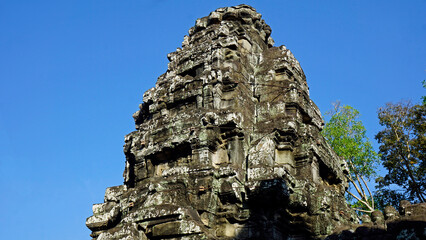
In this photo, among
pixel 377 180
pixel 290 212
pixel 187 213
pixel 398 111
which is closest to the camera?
pixel 187 213

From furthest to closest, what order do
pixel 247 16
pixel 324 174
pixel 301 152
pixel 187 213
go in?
1. pixel 247 16
2. pixel 324 174
3. pixel 301 152
4. pixel 187 213

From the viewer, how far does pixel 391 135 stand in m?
19.5

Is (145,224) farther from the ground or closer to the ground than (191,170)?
closer to the ground

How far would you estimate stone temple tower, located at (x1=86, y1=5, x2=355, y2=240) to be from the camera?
968 centimetres

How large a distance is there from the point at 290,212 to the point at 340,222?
76.9 inches

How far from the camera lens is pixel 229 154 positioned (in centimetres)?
1067

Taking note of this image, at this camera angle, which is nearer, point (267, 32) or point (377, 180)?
point (267, 32)

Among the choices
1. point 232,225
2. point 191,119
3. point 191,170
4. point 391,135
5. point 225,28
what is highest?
point 225,28

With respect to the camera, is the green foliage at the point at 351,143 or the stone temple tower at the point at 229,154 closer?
the stone temple tower at the point at 229,154

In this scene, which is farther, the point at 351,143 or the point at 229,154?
the point at 351,143

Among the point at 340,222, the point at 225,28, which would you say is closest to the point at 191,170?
the point at 340,222

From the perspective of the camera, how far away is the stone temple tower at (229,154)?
968 cm

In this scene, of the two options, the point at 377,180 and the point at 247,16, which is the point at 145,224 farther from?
the point at 377,180

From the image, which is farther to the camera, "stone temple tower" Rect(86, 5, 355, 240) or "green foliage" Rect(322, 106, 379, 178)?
"green foliage" Rect(322, 106, 379, 178)
